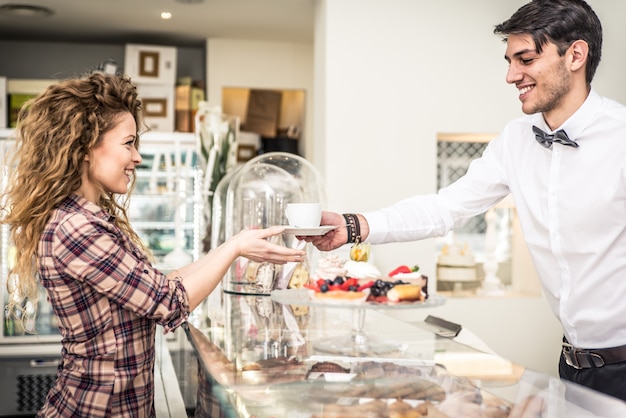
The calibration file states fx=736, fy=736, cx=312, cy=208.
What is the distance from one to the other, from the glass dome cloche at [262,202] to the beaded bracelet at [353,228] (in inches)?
13.5

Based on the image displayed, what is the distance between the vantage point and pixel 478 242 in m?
5.29

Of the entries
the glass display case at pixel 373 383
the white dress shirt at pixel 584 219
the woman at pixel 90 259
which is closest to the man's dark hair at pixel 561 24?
the white dress shirt at pixel 584 219

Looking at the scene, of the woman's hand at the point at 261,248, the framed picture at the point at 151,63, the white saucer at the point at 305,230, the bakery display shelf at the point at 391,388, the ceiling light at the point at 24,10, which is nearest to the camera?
the bakery display shelf at the point at 391,388

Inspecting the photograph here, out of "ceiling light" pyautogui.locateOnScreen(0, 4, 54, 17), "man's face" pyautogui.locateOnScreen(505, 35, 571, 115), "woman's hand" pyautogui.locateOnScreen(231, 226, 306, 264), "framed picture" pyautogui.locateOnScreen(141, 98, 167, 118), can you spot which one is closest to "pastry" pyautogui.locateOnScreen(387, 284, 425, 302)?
"woman's hand" pyautogui.locateOnScreen(231, 226, 306, 264)

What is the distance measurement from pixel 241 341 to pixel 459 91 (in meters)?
3.31

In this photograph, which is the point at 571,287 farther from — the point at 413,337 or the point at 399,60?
the point at 399,60

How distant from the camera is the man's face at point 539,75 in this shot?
2059 millimetres

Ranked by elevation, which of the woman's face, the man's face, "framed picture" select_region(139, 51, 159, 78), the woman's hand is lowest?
the woman's hand

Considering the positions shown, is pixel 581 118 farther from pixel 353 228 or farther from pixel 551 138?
pixel 353 228

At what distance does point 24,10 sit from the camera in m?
5.59

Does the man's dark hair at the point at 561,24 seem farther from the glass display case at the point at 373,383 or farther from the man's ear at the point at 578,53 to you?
the glass display case at the point at 373,383

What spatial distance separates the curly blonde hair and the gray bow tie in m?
1.16

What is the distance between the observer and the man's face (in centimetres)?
206

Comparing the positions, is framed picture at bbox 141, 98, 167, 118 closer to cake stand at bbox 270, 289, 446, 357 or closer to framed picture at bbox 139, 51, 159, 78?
framed picture at bbox 139, 51, 159, 78
